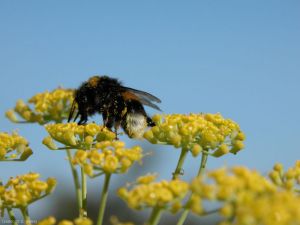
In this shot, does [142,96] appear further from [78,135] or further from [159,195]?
[159,195]

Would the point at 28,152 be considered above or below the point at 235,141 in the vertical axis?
below

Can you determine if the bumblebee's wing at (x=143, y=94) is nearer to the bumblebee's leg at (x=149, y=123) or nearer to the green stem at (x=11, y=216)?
the bumblebee's leg at (x=149, y=123)

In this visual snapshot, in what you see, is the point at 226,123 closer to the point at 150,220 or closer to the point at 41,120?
the point at 150,220

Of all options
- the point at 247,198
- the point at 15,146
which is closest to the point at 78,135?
the point at 15,146

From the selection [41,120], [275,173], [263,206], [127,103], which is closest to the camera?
[263,206]

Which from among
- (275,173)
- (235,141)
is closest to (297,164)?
(275,173)
